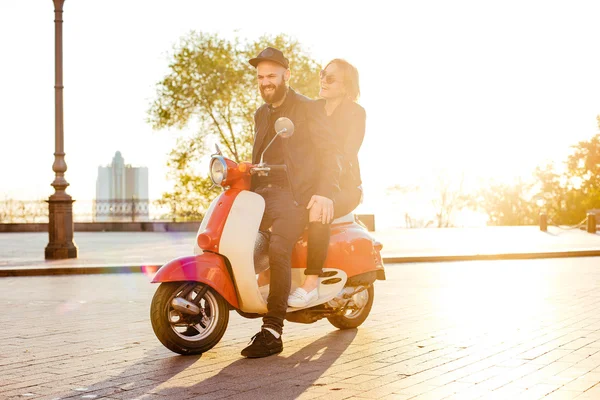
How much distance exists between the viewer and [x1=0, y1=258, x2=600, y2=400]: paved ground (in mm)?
4758

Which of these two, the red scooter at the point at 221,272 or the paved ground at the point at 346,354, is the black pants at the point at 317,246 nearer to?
the red scooter at the point at 221,272

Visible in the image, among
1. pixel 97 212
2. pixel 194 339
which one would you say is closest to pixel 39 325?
pixel 194 339

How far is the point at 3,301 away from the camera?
10.2 meters

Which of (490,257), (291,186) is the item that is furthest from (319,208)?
(490,257)

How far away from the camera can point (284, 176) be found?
6.09m

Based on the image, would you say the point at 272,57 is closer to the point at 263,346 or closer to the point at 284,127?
the point at 284,127

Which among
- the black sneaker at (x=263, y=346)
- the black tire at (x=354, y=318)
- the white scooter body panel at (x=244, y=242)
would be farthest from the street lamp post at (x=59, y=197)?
the black sneaker at (x=263, y=346)

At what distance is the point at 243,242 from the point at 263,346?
654mm

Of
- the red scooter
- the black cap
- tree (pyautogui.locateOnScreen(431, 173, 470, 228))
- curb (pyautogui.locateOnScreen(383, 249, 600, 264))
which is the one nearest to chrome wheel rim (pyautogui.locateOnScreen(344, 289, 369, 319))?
the red scooter

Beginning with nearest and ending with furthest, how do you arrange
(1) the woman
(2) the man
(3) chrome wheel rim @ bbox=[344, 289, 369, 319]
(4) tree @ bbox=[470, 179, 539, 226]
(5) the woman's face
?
(2) the man < (1) the woman < (5) the woman's face < (3) chrome wheel rim @ bbox=[344, 289, 369, 319] < (4) tree @ bbox=[470, 179, 539, 226]

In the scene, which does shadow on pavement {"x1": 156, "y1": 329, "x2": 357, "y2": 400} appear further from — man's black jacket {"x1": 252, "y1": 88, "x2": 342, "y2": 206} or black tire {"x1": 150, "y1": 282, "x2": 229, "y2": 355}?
man's black jacket {"x1": 252, "y1": 88, "x2": 342, "y2": 206}

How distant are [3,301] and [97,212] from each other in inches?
1082

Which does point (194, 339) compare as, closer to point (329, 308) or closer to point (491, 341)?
point (329, 308)

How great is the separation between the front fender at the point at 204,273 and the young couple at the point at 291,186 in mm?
278
